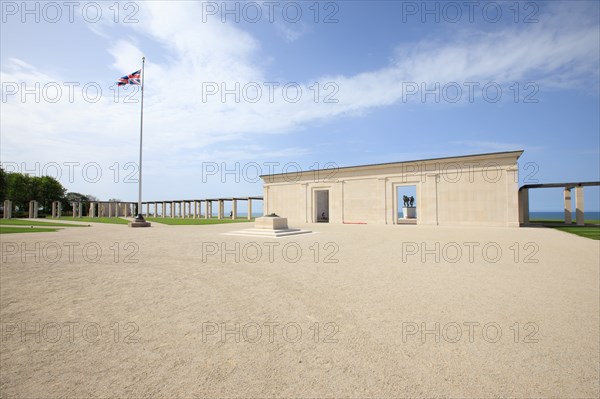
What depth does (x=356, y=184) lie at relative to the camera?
34000 millimetres

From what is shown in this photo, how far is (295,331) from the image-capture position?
4.39 m

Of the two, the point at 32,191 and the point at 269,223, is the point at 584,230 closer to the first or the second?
the point at 269,223

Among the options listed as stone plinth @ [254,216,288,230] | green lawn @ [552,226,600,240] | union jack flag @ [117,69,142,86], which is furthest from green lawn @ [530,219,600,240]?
union jack flag @ [117,69,142,86]

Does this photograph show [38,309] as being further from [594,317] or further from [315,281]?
[594,317]

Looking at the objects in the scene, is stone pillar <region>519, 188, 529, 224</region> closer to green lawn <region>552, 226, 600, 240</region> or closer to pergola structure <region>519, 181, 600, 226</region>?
pergola structure <region>519, 181, 600, 226</region>

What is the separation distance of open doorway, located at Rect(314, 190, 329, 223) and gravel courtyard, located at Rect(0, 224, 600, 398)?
3015cm

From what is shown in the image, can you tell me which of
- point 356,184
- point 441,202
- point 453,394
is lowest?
point 453,394

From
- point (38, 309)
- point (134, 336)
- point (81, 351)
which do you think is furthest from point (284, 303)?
point (38, 309)

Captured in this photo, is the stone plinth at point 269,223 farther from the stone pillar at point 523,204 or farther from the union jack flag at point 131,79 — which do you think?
the stone pillar at point 523,204

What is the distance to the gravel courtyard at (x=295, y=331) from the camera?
3.16 metres

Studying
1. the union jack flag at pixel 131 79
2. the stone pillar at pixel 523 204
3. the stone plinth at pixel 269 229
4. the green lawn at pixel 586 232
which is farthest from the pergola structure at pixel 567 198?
the union jack flag at pixel 131 79

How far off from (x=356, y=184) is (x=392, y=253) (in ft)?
76.4

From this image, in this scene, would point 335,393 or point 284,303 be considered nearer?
point 335,393

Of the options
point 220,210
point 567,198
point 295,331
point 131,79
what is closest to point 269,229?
point 295,331
